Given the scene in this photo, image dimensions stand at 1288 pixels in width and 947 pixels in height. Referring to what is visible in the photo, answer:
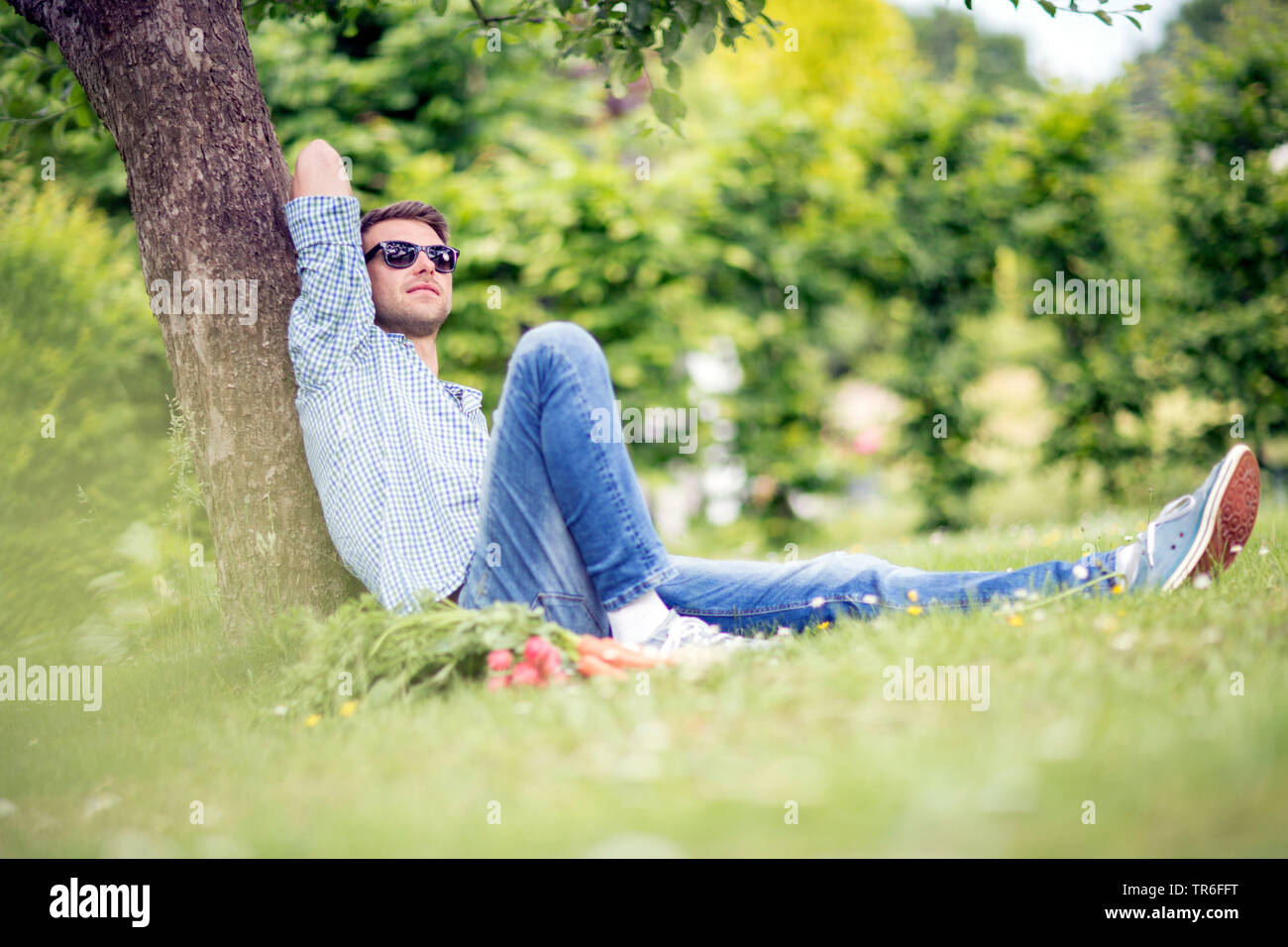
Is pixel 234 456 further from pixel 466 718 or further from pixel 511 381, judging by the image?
pixel 466 718

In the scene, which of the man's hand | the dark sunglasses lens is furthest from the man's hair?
the man's hand

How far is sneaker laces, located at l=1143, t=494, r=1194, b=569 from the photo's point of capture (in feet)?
8.45

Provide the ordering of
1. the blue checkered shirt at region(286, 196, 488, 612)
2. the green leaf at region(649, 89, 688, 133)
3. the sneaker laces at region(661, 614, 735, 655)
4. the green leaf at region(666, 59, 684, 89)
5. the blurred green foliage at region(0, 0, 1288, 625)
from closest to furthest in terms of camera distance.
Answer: the sneaker laces at region(661, 614, 735, 655) → the blue checkered shirt at region(286, 196, 488, 612) → the green leaf at region(666, 59, 684, 89) → the green leaf at region(649, 89, 688, 133) → the blurred green foliage at region(0, 0, 1288, 625)

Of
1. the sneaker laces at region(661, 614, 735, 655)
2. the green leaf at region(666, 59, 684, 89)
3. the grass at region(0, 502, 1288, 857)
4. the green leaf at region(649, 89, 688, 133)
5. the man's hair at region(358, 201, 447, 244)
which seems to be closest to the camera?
the grass at region(0, 502, 1288, 857)

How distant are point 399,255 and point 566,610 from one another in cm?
150

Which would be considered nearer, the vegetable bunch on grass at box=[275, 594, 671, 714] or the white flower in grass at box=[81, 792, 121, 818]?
the white flower in grass at box=[81, 792, 121, 818]

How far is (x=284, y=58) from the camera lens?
759cm

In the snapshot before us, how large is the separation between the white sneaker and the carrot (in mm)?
274

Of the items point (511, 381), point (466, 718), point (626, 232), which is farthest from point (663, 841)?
point (626, 232)

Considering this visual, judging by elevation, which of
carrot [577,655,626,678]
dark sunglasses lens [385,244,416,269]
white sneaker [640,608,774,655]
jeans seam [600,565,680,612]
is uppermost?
dark sunglasses lens [385,244,416,269]

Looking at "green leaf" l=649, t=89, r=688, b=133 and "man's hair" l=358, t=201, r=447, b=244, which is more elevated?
"green leaf" l=649, t=89, r=688, b=133

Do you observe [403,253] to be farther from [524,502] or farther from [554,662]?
[554,662]

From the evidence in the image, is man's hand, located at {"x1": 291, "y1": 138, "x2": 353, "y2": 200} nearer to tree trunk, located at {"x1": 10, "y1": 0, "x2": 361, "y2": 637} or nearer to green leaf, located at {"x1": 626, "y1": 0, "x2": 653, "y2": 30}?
tree trunk, located at {"x1": 10, "y1": 0, "x2": 361, "y2": 637}
